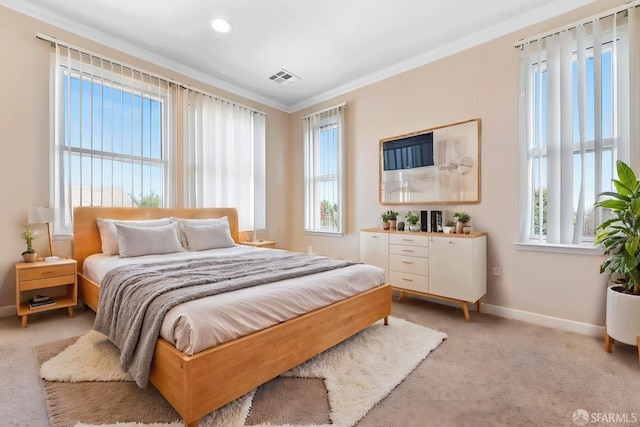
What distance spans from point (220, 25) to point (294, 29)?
73cm

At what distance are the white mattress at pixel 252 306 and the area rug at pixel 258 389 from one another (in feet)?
1.26

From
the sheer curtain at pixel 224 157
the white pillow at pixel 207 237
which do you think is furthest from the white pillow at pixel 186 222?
the sheer curtain at pixel 224 157

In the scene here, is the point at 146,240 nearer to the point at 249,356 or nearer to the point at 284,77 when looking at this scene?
the point at 249,356

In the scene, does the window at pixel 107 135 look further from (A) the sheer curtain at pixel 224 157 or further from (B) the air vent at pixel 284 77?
(B) the air vent at pixel 284 77

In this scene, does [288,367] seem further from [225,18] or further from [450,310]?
[225,18]

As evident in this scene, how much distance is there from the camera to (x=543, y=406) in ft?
5.24

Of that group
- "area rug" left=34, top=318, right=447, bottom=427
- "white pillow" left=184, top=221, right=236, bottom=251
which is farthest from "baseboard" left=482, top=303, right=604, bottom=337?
"white pillow" left=184, top=221, right=236, bottom=251

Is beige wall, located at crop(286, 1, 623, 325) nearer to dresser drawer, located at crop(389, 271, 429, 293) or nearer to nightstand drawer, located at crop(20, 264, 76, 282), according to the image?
dresser drawer, located at crop(389, 271, 429, 293)

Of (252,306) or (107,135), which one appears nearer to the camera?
(252,306)

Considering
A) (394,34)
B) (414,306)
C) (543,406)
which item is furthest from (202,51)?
(543,406)

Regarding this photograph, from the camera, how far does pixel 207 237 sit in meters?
3.45

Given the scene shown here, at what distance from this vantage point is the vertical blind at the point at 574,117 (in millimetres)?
2395

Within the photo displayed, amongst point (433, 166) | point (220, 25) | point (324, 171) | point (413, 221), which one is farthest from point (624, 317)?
point (220, 25)

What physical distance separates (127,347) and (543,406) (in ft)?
7.40
